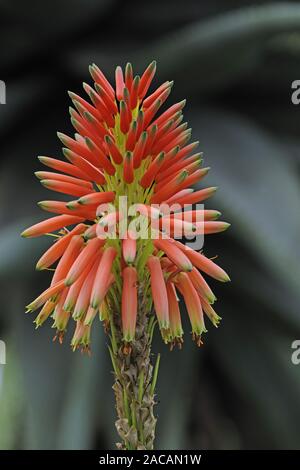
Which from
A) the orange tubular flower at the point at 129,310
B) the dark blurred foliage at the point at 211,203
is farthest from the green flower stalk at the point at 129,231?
the dark blurred foliage at the point at 211,203

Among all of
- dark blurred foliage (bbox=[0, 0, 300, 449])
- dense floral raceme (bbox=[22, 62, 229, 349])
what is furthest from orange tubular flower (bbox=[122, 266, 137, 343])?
dark blurred foliage (bbox=[0, 0, 300, 449])

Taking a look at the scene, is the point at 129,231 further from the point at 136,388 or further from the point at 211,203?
the point at 211,203

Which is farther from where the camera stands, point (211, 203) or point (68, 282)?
point (211, 203)

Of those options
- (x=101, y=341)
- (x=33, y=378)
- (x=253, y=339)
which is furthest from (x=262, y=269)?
(x=33, y=378)

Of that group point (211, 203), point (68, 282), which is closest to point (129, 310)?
point (68, 282)

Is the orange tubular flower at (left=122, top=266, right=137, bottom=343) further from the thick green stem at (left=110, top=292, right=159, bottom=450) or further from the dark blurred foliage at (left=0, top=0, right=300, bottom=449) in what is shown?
the dark blurred foliage at (left=0, top=0, right=300, bottom=449)

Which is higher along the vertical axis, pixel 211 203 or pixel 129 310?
pixel 211 203

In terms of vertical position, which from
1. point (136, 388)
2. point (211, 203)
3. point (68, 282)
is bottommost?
point (136, 388)
